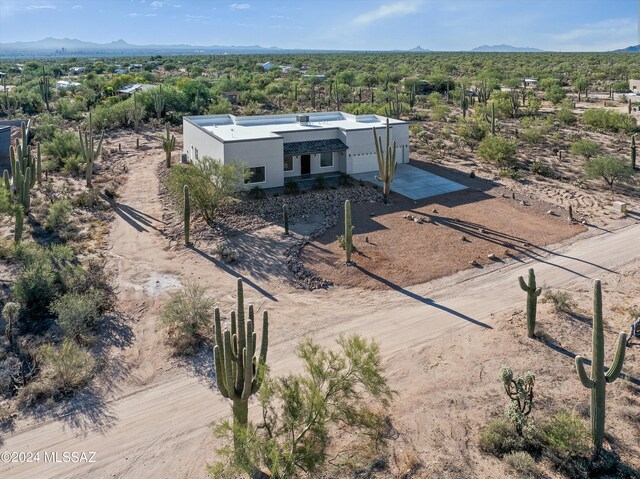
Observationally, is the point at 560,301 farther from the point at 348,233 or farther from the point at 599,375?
the point at 348,233

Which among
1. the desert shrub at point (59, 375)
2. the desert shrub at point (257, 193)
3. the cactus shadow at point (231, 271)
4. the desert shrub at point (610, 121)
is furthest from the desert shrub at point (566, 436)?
the desert shrub at point (610, 121)

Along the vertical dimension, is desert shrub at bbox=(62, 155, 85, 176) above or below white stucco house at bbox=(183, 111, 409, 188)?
below

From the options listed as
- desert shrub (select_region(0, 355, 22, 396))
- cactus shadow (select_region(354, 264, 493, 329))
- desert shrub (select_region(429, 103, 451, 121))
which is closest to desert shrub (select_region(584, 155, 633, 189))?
cactus shadow (select_region(354, 264, 493, 329))

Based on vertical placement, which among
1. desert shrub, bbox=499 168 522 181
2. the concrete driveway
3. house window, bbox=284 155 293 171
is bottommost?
the concrete driveway

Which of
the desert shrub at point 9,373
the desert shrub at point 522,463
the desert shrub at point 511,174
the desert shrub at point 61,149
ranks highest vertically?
the desert shrub at point 61,149

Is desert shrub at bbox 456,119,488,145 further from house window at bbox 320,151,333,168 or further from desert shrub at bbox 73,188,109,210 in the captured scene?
desert shrub at bbox 73,188,109,210

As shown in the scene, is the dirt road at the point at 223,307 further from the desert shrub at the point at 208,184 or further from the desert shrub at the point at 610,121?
the desert shrub at the point at 610,121
